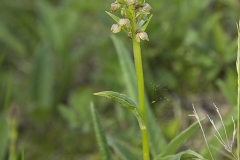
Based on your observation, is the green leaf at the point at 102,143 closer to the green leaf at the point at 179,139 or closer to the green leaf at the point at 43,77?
the green leaf at the point at 179,139

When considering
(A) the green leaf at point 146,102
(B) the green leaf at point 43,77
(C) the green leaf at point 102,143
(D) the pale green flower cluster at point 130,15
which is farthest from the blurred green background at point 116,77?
(D) the pale green flower cluster at point 130,15

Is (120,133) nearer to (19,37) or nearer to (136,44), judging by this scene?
(136,44)

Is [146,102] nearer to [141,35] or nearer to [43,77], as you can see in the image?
[141,35]

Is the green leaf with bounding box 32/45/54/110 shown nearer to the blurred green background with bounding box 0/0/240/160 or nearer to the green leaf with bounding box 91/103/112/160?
the blurred green background with bounding box 0/0/240/160

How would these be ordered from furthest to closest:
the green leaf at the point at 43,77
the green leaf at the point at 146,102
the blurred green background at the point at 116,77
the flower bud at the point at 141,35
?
1. the green leaf at the point at 43,77
2. the blurred green background at the point at 116,77
3. the green leaf at the point at 146,102
4. the flower bud at the point at 141,35

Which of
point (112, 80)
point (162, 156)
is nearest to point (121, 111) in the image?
point (112, 80)

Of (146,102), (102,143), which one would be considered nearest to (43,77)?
(146,102)
